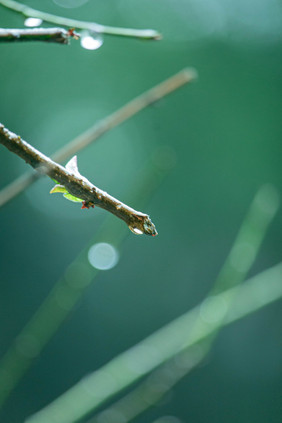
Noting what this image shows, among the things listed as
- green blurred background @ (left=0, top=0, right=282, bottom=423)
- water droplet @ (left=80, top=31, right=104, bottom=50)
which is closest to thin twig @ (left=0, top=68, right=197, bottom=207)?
water droplet @ (left=80, top=31, right=104, bottom=50)

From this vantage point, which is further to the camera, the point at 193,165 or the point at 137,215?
the point at 193,165

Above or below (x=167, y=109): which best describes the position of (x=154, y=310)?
below

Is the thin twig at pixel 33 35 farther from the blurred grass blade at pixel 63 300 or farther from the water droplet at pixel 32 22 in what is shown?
the blurred grass blade at pixel 63 300

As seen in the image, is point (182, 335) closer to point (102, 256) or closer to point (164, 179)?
point (102, 256)

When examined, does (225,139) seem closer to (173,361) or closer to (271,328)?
(271,328)

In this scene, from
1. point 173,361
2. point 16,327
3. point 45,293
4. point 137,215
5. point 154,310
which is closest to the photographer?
point 137,215

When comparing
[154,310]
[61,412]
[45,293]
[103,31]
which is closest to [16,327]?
[45,293]

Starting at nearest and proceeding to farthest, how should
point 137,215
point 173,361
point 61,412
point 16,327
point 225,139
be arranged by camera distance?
1. point 137,215
2. point 61,412
3. point 173,361
4. point 16,327
5. point 225,139
